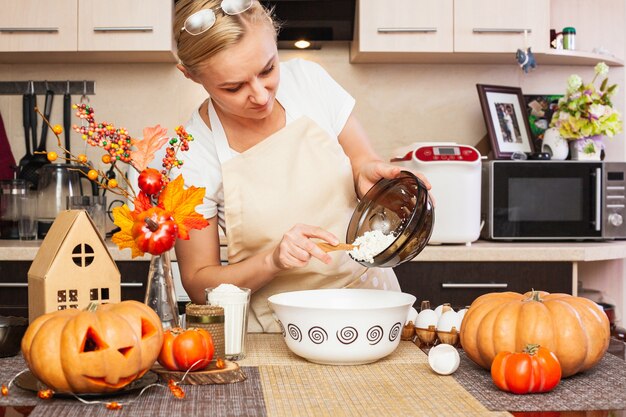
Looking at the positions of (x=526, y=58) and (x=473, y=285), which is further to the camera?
(x=526, y=58)

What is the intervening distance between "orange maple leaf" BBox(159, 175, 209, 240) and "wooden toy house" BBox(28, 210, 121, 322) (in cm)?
14

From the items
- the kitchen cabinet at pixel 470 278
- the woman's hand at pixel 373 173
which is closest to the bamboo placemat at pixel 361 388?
the woman's hand at pixel 373 173

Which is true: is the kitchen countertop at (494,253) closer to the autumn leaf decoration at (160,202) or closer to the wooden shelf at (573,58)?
the wooden shelf at (573,58)

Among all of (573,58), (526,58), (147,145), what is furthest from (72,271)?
(573,58)

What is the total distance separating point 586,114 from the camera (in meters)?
2.77

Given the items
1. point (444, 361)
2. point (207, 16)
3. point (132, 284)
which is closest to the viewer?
point (444, 361)

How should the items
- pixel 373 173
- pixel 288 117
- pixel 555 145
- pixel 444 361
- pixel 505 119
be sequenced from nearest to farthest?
pixel 444 361
pixel 373 173
pixel 288 117
pixel 555 145
pixel 505 119

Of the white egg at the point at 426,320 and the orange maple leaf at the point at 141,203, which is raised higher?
the orange maple leaf at the point at 141,203

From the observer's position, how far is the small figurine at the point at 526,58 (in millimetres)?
2760

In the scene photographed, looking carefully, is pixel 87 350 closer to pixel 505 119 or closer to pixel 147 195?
pixel 147 195

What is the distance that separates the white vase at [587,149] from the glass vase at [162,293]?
2.00 metres

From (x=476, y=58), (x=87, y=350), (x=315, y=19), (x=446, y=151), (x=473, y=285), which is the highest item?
(x=315, y=19)

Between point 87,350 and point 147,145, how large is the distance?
307 millimetres

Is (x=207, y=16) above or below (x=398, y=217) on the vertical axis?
above
